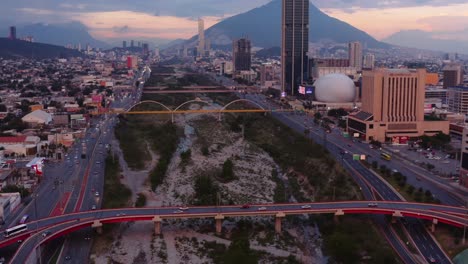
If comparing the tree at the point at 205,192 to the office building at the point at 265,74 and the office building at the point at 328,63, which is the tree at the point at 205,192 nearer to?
the office building at the point at 328,63

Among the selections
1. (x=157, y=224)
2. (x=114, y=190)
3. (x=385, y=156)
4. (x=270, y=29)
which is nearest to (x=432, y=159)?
(x=385, y=156)

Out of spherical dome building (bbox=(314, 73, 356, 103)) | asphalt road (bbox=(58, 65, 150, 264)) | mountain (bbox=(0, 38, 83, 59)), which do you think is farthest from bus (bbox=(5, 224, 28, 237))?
mountain (bbox=(0, 38, 83, 59))

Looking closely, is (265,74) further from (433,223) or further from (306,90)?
(433,223)

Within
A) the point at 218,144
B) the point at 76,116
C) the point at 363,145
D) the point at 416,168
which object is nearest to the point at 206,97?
the point at 76,116

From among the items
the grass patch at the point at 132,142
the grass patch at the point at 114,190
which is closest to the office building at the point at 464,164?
the grass patch at the point at 114,190

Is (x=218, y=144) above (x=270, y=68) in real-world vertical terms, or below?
below

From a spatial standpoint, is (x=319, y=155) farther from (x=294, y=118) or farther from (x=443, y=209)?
(x=294, y=118)
